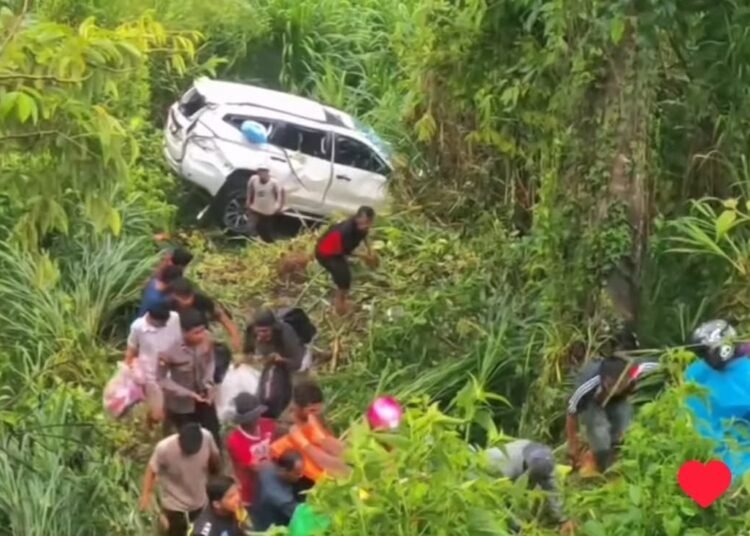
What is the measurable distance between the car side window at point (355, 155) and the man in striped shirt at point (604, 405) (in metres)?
6.42

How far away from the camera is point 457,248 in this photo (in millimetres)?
12094

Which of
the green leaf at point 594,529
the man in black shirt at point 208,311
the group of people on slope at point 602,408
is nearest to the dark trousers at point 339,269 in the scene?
the man in black shirt at point 208,311

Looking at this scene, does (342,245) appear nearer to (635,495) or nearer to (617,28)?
(617,28)

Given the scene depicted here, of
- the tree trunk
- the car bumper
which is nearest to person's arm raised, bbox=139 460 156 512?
the tree trunk

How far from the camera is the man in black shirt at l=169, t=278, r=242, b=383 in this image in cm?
908

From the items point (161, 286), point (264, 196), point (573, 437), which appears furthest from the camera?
point (264, 196)

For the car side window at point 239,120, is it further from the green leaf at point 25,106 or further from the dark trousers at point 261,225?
the green leaf at point 25,106

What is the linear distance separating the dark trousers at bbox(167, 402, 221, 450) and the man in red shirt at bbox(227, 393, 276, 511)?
738mm

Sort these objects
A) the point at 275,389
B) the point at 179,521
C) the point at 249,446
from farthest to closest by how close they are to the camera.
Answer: the point at 275,389 < the point at 179,521 < the point at 249,446

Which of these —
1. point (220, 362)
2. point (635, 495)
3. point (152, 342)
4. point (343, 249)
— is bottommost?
point (343, 249)

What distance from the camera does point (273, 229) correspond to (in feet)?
44.7

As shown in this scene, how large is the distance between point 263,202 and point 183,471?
555 cm

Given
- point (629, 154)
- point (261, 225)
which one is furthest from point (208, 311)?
point (261, 225)

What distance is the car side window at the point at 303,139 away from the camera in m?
14.3
